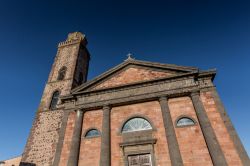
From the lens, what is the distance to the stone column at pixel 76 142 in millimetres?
11641

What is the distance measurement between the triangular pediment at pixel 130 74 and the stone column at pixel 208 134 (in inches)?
107

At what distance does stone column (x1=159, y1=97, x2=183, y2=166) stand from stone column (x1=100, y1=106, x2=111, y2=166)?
12.4ft

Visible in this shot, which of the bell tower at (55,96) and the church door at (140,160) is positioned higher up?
the bell tower at (55,96)

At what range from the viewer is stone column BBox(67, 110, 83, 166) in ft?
38.2

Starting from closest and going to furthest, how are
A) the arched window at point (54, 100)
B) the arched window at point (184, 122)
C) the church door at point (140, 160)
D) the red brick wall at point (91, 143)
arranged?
the church door at point (140, 160) < the arched window at point (184, 122) < the red brick wall at point (91, 143) < the arched window at point (54, 100)

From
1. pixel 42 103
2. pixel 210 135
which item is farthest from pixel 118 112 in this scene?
pixel 42 103

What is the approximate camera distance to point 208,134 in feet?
34.3

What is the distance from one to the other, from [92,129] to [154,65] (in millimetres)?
6774

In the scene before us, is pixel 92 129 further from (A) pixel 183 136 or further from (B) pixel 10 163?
(B) pixel 10 163

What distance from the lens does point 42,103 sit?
1870cm

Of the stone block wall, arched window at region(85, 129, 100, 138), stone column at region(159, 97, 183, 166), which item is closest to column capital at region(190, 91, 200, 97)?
stone column at region(159, 97, 183, 166)

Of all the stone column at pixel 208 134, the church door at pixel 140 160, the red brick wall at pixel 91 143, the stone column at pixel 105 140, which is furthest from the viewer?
the red brick wall at pixel 91 143

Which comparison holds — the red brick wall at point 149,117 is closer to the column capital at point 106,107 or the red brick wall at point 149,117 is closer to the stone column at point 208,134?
the column capital at point 106,107

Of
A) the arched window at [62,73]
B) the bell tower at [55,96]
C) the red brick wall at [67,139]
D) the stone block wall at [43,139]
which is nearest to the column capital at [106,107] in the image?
the red brick wall at [67,139]
